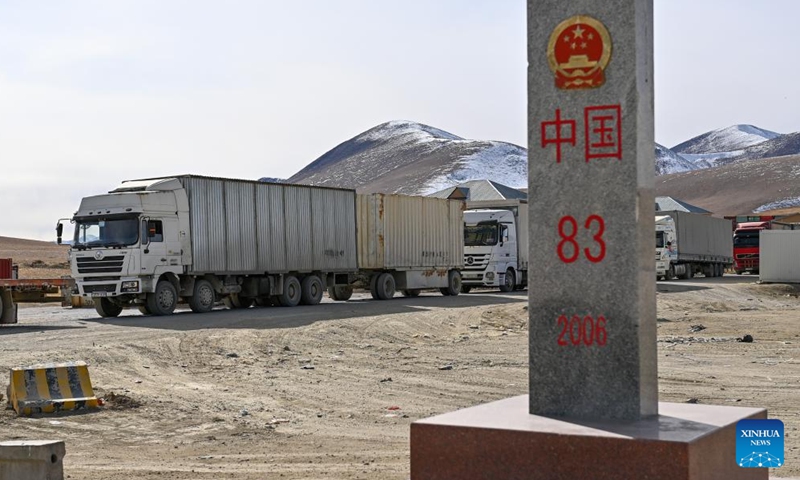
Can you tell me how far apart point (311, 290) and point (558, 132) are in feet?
82.9

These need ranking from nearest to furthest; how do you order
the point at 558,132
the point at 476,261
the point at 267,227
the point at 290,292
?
the point at 558,132
the point at 267,227
the point at 290,292
the point at 476,261

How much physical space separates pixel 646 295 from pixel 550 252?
2.39 ft

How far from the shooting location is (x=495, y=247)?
129 feet

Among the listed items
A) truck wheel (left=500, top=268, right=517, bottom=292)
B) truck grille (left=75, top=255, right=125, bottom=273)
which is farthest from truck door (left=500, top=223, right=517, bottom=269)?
truck grille (left=75, top=255, right=125, bottom=273)

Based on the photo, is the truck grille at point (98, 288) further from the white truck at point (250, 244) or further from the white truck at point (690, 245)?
the white truck at point (690, 245)

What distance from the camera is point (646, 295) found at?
7.65 m

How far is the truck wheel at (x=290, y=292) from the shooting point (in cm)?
3159

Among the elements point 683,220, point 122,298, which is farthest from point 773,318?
point 683,220

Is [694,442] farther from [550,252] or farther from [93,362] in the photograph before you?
[93,362]

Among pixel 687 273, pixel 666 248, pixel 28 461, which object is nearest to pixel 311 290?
pixel 666 248

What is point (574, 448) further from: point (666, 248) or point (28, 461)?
point (666, 248)

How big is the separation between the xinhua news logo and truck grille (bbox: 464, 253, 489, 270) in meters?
31.2

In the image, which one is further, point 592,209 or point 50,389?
point 50,389

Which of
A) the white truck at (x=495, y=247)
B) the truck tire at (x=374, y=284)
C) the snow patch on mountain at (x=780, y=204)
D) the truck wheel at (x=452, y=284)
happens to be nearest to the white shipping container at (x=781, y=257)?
the white truck at (x=495, y=247)
